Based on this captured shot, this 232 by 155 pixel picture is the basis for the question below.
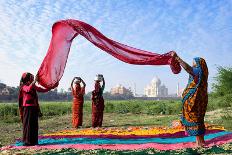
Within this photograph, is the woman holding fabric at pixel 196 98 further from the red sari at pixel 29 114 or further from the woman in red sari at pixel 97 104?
the woman in red sari at pixel 97 104

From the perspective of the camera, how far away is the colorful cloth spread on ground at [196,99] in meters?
9.12

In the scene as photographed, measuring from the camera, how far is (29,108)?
34.3 feet

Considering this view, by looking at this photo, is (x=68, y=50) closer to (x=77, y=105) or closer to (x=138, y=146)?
(x=138, y=146)

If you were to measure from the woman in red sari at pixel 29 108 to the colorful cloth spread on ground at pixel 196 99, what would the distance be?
155 inches

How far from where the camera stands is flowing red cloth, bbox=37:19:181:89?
991 centimetres

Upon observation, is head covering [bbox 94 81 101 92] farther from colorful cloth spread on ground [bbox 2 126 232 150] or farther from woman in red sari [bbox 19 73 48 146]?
woman in red sari [bbox 19 73 48 146]

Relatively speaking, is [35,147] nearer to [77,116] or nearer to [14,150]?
[14,150]

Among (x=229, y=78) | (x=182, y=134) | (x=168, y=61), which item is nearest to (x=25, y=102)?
(x=168, y=61)

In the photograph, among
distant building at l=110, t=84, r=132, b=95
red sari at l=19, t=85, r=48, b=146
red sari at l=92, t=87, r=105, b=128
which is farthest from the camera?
distant building at l=110, t=84, r=132, b=95

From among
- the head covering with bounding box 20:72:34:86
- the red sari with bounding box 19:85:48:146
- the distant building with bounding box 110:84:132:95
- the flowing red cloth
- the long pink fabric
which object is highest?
the distant building with bounding box 110:84:132:95

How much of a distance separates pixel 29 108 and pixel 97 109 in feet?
21.4

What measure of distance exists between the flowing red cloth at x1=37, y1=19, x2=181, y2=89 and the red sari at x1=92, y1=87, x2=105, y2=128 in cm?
576

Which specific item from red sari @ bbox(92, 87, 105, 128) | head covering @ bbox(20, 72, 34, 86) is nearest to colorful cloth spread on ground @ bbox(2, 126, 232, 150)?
head covering @ bbox(20, 72, 34, 86)

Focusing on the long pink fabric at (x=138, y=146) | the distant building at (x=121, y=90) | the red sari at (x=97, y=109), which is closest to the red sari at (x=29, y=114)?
the long pink fabric at (x=138, y=146)
